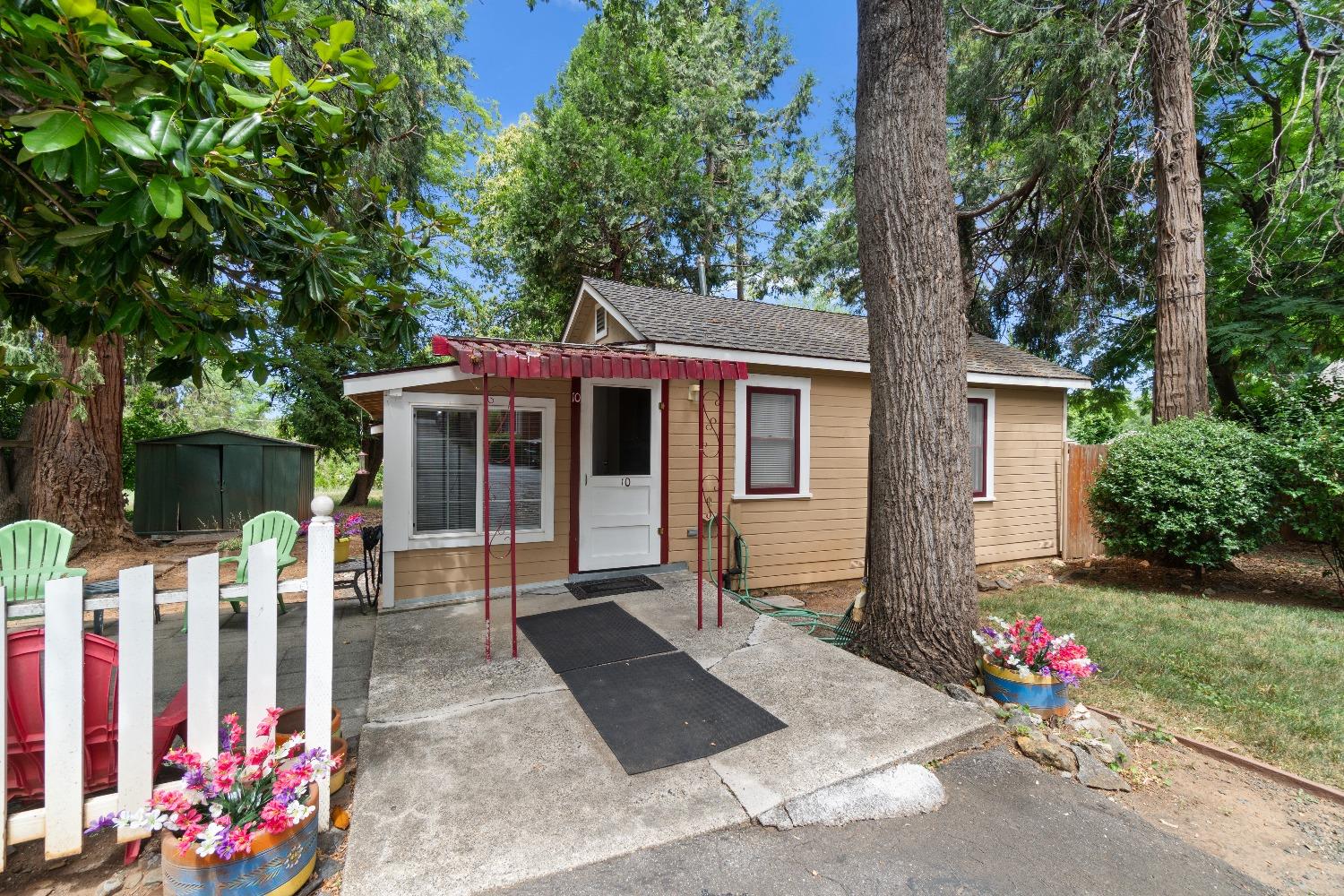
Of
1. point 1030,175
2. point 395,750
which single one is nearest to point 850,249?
point 1030,175

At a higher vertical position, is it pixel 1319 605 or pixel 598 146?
pixel 598 146

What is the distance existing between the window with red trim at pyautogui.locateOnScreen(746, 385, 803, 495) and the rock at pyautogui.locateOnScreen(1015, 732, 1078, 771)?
403 centimetres

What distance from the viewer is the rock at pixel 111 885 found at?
192 cm

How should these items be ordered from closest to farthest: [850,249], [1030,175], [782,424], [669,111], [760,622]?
[760,622], [782,424], [1030,175], [850,249], [669,111]

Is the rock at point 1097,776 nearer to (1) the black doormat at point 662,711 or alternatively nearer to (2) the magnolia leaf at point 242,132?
(1) the black doormat at point 662,711

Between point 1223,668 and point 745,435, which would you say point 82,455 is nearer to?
point 745,435

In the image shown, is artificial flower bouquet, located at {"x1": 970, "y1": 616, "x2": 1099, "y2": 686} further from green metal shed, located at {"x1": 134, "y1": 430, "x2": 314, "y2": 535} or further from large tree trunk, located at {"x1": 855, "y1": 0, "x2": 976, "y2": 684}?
green metal shed, located at {"x1": 134, "y1": 430, "x2": 314, "y2": 535}

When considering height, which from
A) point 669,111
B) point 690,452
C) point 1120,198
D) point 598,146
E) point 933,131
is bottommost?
point 690,452

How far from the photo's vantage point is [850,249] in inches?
543

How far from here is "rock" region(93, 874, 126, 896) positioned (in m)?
1.92

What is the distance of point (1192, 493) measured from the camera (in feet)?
21.0

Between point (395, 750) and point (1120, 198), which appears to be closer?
point (395, 750)

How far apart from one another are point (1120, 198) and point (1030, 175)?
1637mm

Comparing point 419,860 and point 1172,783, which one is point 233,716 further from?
point 1172,783
